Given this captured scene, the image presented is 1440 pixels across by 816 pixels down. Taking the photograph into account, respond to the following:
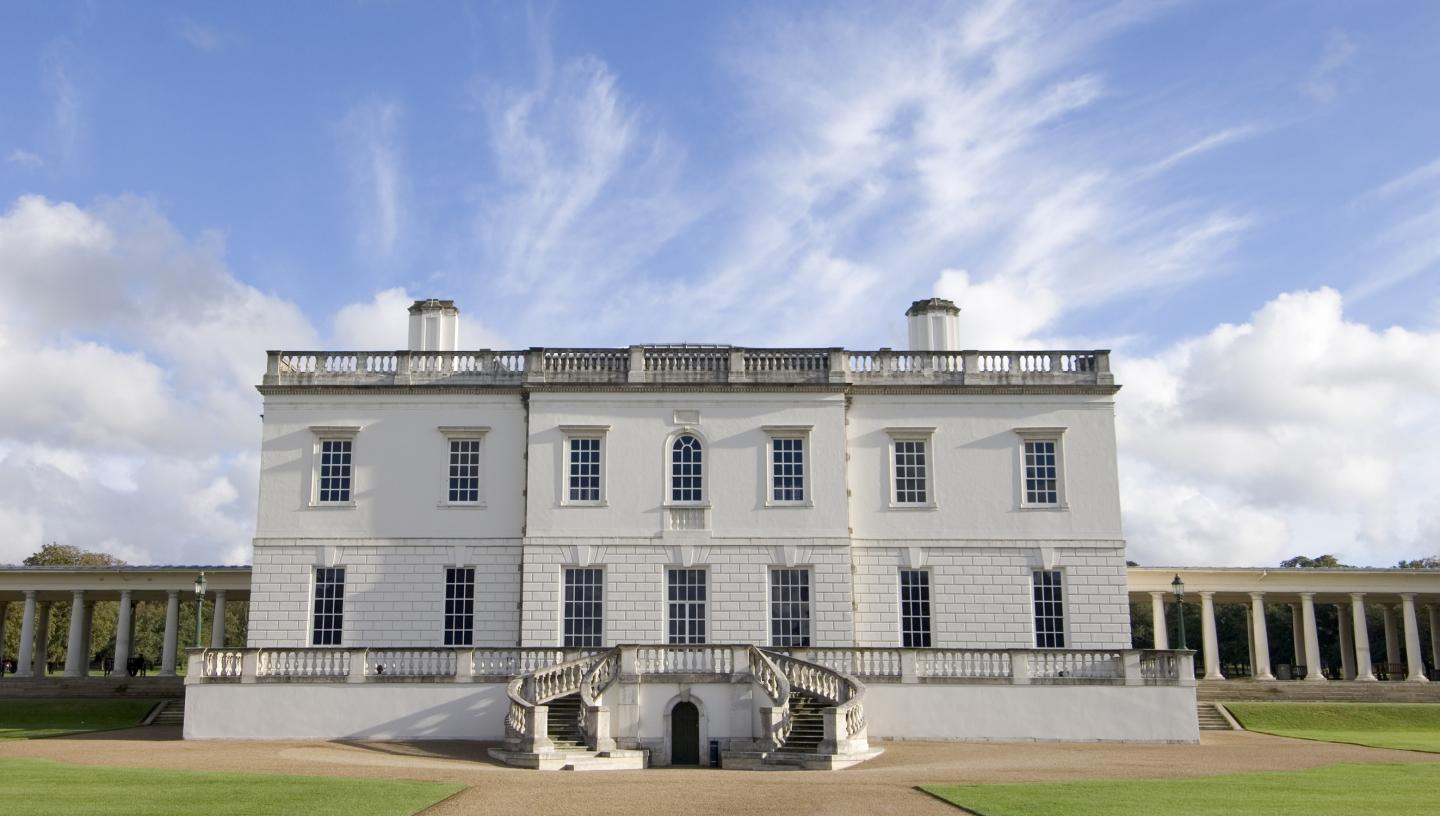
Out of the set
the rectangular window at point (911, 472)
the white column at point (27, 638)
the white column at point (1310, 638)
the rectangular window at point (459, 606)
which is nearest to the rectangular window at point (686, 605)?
the rectangular window at point (459, 606)

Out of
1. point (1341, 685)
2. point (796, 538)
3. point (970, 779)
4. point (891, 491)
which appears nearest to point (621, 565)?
point (796, 538)

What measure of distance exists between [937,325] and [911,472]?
456 centimetres

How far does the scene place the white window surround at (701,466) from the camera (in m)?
31.6

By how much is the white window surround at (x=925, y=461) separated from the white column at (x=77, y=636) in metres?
29.6

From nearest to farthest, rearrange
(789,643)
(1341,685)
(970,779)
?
(970,779) < (789,643) < (1341,685)

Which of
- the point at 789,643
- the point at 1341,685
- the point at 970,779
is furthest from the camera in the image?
the point at 1341,685

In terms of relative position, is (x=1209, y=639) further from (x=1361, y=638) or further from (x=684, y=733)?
(x=684, y=733)

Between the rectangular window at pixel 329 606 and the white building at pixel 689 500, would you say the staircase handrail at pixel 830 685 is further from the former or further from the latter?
the rectangular window at pixel 329 606

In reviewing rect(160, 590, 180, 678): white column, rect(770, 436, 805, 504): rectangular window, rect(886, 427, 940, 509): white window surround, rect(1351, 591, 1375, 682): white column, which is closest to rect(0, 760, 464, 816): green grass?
Answer: rect(770, 436, 805, 504): rectangular window

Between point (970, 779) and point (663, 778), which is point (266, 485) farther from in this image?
point (970, 779)

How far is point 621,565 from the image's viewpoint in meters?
31.2

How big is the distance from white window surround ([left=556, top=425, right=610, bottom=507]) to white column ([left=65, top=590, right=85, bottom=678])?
74.1 ft

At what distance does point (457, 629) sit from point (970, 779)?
1603 centimetres

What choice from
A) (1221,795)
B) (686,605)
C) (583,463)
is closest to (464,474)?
(583,463)
